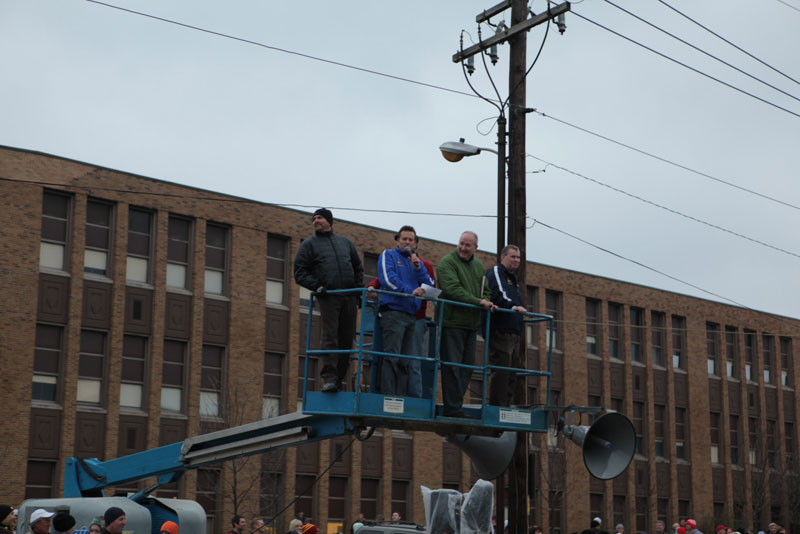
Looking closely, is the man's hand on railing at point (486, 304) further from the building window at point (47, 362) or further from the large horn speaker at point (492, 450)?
the building window at point (47, 362)

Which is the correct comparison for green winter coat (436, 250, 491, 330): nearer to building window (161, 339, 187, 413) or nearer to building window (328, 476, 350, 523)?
building window (161, 339, 187, 413)

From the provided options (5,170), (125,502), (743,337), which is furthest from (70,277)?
(743,337)

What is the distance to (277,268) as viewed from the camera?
36969 millimetres

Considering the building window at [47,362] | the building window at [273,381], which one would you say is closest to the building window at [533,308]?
the building window at [273,381]

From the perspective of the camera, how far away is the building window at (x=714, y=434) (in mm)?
51812

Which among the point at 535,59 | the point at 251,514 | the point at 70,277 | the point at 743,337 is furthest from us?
the point at 743,337

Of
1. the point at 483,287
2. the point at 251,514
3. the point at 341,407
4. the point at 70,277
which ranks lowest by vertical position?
the point at 251,514

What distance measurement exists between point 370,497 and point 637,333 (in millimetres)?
16395

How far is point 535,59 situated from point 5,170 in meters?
18.9

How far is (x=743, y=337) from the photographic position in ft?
176

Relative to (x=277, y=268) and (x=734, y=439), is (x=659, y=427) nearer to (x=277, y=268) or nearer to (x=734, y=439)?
(x=734, y=439)

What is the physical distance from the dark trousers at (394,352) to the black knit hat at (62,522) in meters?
3.02

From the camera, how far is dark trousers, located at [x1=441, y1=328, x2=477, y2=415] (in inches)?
427

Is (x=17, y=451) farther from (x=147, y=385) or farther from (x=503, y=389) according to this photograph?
(x=503, y=389)
